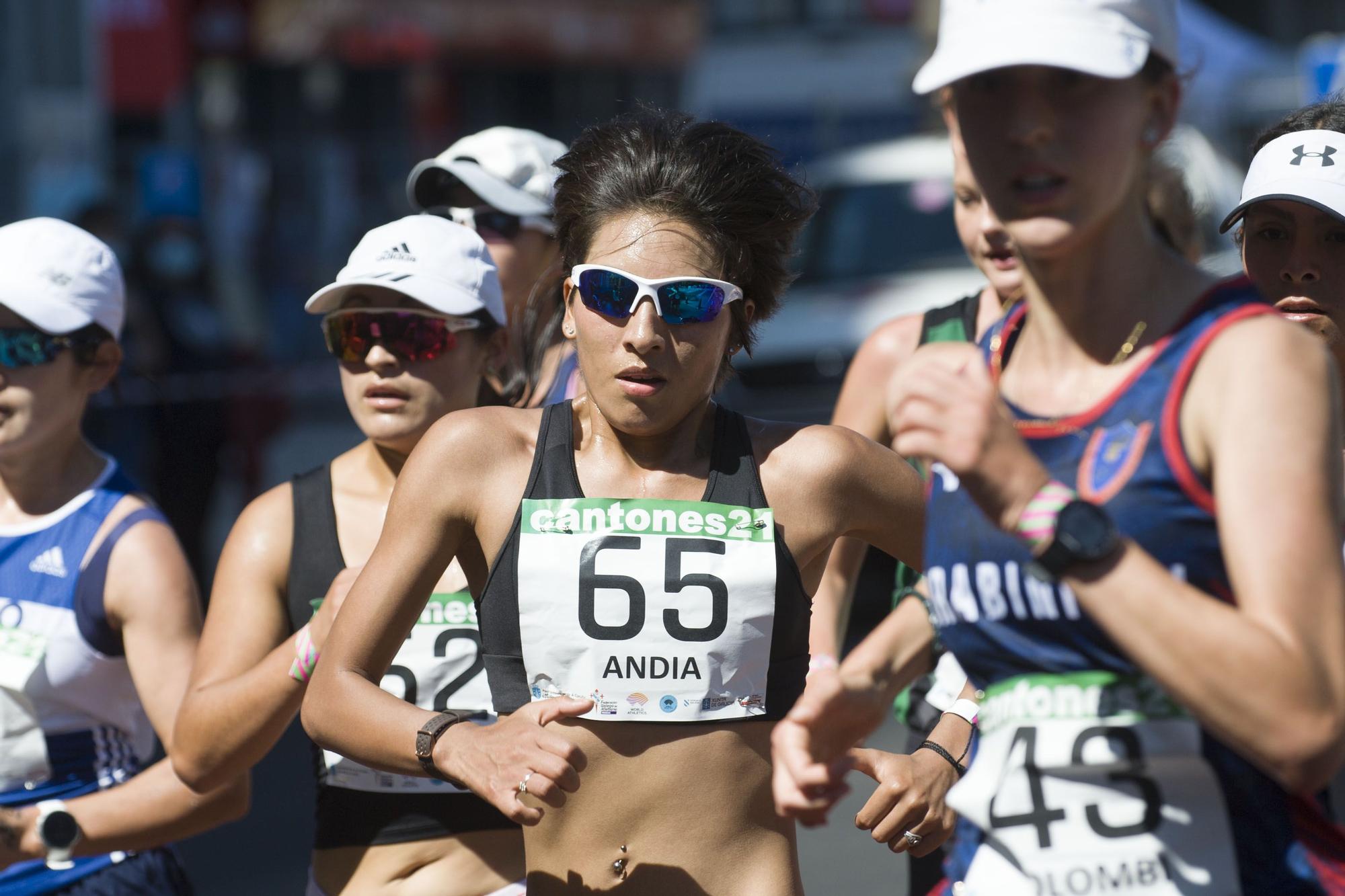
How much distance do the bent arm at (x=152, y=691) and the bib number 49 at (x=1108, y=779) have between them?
1975 millimetres

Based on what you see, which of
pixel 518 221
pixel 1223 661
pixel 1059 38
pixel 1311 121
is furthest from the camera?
pixel 518 221

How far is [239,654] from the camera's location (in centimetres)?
351

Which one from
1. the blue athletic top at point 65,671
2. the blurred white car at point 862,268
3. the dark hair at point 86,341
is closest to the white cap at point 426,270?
the dark hair at point 86,341

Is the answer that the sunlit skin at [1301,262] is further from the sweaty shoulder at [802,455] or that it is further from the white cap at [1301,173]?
the sweaty shoulder at [802,455]

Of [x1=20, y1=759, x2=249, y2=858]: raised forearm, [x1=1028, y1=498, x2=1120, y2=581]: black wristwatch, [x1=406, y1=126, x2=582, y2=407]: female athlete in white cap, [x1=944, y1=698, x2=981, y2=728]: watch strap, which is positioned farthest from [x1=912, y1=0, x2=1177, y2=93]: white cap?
[x1=20, y1=759, x2=249, y2=858]: raised forearm

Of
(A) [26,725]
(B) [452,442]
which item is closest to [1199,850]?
(B) [452,442]

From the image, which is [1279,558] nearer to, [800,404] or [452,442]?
[452,442]

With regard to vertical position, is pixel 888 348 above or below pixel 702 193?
below

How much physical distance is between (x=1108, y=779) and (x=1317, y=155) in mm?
1657

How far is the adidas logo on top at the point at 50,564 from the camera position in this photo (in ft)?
12.3

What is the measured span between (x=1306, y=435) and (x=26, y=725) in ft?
9.05

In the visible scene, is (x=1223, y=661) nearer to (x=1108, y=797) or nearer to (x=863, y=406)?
(x=1108, y=797)

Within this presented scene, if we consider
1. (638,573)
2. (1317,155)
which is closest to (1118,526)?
Answer: (638,573)

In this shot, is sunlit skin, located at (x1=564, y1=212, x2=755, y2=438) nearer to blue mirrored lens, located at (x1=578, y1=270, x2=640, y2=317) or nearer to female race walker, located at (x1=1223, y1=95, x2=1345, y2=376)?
blue mirrored lens, located at (x1=578, y1=270, x2=640, y2=317)
